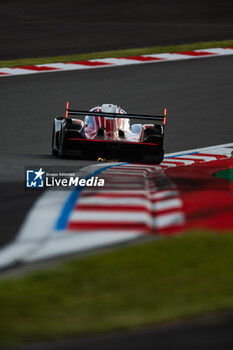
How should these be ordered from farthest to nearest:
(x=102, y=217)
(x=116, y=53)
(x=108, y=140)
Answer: (x=116, y=53)
(x=108, y=140)
(x=102, y=217)

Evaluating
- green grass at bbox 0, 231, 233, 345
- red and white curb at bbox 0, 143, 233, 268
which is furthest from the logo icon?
green grass at bbox 0, 231, 233, 345

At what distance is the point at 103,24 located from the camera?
1035 inches

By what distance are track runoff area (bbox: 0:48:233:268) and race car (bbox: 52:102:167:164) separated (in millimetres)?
1209

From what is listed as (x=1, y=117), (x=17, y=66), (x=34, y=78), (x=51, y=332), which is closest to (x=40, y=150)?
(x=1, y=117)

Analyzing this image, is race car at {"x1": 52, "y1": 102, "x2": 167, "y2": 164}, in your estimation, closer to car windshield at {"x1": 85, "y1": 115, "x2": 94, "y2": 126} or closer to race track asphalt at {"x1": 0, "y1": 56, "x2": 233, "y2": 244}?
car windshield at {"x1": 85, "y1": 115, "x2": 94, "y2": 126}

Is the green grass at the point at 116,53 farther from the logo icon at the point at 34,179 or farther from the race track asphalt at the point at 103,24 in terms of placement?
the logo icon at the point at 34,179

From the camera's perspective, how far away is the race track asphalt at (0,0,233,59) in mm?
22641

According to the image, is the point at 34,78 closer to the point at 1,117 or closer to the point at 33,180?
the point at 1,117

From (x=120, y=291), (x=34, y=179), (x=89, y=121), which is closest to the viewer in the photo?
(x=120, y=291)

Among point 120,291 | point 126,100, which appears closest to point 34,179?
point 120,291

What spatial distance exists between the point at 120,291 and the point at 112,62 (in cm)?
1541

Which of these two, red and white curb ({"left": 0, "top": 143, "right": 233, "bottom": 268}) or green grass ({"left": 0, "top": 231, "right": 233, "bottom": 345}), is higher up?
red and white curb ({"left": 0, "top": 143, "right": 233, "bottom": 268})

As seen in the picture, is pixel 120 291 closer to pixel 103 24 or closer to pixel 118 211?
pixel 118 211

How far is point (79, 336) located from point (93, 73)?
1483cm
